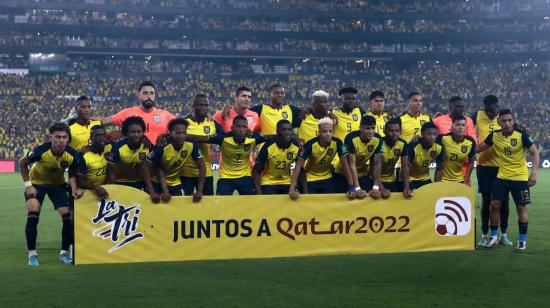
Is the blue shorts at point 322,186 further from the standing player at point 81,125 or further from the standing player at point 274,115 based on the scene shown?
the standing player at point 81,125

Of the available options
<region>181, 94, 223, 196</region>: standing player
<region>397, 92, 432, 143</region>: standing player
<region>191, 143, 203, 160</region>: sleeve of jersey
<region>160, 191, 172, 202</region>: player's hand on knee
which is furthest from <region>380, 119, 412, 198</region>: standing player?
<region>160, 191, 172, 202</region>: player's hand on knee

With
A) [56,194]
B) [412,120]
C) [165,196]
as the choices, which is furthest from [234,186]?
[412,120]

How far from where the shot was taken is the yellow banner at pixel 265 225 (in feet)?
31.2

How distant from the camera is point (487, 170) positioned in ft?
38.6

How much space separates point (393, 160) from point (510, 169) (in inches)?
71.1

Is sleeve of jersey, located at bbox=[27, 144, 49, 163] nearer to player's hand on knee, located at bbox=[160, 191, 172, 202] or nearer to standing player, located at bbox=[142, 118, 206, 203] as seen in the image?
standing player, located at bbox=[142, 118, 206, 203]

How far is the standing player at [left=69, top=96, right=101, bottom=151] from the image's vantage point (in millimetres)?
10688

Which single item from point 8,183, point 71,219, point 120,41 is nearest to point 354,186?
point 71,219

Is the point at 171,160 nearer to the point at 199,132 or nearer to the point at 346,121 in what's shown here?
the point at 199,132

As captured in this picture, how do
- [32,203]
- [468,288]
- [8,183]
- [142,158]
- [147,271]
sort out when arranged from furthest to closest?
[8,183] < [142,158] < [32,203] < [147,271] < [468,288]

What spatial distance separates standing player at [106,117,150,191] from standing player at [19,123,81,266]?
0.65 m

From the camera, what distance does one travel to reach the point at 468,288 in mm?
7730

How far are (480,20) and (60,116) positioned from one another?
1459 inches

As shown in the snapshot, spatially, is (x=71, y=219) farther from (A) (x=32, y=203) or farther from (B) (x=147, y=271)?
(B) (x=147, y=271)
